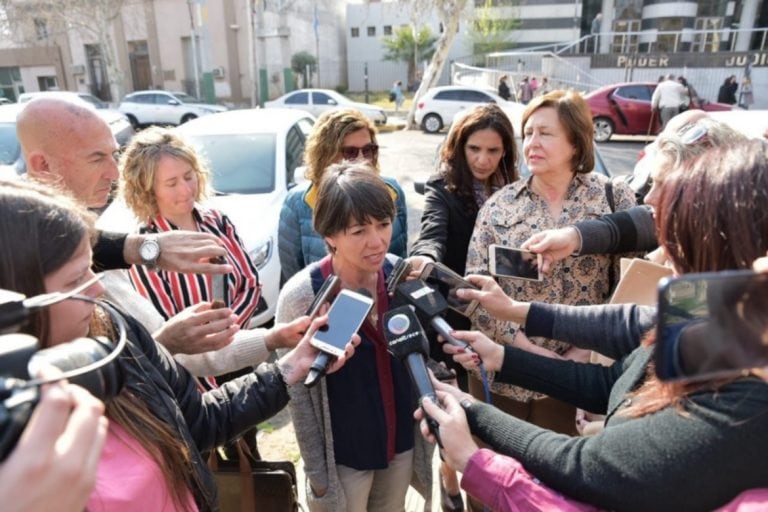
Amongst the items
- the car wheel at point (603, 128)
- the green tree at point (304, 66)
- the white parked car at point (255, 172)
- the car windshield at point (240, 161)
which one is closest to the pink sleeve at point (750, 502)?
the white parked car at point (255, 172)

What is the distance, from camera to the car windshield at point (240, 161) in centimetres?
463

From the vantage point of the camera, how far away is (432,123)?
17219 millimetres

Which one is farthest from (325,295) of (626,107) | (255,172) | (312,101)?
(312,101)

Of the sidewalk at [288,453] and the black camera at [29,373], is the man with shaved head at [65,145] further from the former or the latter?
the sidewalk at [288,453]

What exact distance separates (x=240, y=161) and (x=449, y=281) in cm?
349

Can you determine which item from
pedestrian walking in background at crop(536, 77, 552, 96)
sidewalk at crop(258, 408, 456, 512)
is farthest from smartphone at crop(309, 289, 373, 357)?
pedestrian walking in background at crop(536, 77, 552, 96)

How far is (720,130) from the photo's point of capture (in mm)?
2111

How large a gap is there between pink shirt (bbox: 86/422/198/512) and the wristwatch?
34.4 inches

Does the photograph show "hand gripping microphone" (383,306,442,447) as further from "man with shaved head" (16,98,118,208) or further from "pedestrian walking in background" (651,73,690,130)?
"pedestrian walking in background" (651,73,690,130)

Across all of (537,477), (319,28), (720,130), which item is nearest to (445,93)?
(720,130)

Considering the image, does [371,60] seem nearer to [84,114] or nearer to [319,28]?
[319,28]

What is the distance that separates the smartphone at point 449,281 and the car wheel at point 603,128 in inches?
516

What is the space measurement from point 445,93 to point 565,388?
53.1ft

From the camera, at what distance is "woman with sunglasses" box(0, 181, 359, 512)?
38.5 inches
